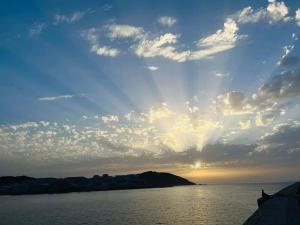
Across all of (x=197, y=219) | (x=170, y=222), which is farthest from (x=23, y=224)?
(x=197, y=219)

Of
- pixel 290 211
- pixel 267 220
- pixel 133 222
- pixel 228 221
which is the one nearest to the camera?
pixel 267 220

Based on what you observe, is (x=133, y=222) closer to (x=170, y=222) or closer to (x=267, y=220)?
(x=170, y=222)

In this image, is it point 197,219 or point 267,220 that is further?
point 197,219

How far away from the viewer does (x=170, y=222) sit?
3526 inches

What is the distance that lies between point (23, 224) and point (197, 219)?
4292 centimetres

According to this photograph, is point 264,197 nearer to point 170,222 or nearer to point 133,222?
point 170,222

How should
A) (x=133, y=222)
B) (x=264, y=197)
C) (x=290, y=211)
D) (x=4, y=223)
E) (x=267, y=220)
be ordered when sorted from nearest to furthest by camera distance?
(x=267, y=220), (x=290, y=211), (x=133, y=222), (x=4, y=223), (x=264, y=197)

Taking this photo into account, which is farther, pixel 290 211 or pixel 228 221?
pixel 228 221

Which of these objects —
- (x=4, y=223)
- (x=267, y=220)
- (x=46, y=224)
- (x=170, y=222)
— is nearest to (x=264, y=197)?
(x=170, y=222)

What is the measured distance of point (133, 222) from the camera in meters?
91.9

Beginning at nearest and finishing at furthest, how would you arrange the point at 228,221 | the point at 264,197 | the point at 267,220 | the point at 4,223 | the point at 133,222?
the point at 267,220 → the point at 228,221 → the point at 133,222 → the point at 4,223 → the point at 264,197

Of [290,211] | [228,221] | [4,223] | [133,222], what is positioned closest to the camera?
[290,211]

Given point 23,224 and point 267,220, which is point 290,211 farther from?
point 23,224

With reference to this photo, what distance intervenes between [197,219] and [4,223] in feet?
163
